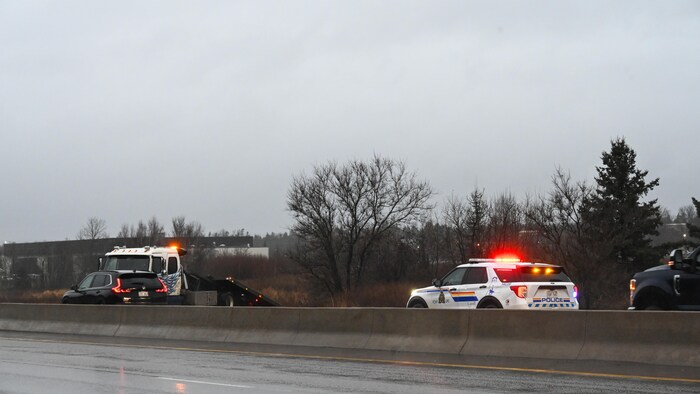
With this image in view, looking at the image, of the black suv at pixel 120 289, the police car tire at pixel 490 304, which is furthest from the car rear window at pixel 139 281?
the police car tire at pixel 490 304

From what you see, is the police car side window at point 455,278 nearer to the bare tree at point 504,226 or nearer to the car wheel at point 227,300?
the car wheel at point 227,300

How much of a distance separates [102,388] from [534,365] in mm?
6881

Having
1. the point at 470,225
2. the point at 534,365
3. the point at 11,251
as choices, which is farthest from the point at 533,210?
the point at 11,251

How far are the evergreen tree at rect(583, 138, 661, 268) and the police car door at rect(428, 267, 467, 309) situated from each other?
3886 centimetres

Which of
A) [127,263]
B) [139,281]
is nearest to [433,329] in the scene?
[139,281]

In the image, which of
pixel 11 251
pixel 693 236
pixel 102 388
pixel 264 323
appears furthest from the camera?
pixel 11 251

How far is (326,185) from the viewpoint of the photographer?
75.1 metres

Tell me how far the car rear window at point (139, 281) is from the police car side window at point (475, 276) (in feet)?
38.6

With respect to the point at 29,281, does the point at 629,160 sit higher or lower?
higher

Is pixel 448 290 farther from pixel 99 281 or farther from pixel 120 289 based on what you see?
pixel 99 281

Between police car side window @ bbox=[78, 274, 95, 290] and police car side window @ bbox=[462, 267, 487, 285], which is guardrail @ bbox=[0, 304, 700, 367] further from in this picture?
police car side window @ bbox=[462, 267, 487, 285]

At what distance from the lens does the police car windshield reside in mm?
33156

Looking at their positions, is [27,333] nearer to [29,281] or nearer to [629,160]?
[629,160]

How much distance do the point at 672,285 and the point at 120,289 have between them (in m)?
17.2
